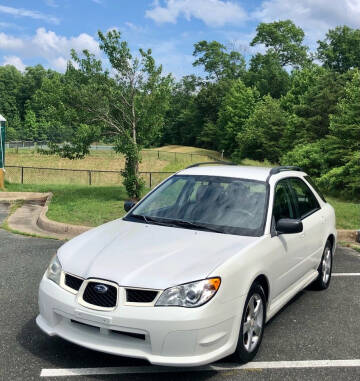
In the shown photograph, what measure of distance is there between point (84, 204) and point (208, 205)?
8.91 meters

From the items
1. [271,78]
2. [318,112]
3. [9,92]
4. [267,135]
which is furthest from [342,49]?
[9,92]

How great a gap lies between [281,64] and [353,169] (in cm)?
7190

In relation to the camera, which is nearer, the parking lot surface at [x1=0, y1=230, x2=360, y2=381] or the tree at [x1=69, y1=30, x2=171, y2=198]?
the parking lot surface at [x1=0, y1=230, x2=360, y2=381]

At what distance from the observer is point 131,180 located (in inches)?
578

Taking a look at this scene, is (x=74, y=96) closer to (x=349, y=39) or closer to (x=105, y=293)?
(x=105, y=293)

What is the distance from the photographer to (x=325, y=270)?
6.40m

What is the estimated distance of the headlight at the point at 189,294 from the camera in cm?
349

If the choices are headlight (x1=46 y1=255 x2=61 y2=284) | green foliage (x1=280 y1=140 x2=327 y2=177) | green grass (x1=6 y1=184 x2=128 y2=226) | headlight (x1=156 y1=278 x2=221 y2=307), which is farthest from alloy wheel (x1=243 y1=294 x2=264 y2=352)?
green foliage (x1=280 y1=140 x2=327 y2=177)

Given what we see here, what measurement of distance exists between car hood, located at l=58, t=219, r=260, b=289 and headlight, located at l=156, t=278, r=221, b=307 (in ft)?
0.15

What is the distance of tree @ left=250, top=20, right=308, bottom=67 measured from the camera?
85.6 m

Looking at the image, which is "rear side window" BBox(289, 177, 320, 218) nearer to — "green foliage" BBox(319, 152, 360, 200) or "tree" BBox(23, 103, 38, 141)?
"green foliage" BBox(319, 152, 360, 200)

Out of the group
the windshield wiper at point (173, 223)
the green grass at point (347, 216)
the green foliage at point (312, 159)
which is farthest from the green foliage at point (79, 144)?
the green foliage at point (312, 159)

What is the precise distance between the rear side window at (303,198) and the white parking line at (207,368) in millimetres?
1869

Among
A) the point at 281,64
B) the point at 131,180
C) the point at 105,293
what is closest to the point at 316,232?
the point at 105,293
